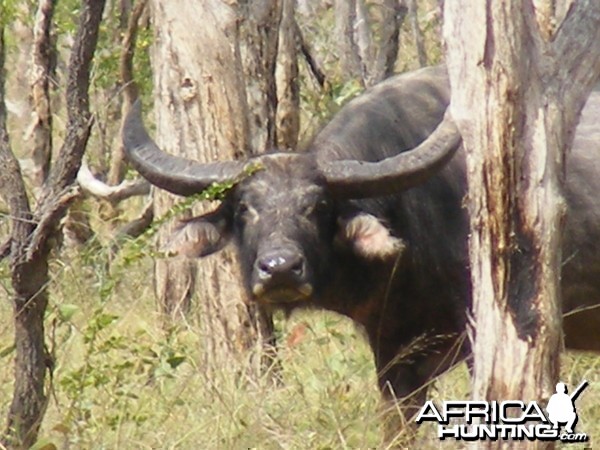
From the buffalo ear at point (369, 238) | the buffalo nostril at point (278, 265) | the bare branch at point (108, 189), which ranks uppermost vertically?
the bare branch at point (108, 189)

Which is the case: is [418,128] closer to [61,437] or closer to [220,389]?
[220,389]

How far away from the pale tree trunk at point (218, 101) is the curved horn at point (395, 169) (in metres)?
0.64

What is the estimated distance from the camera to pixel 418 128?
6.50m

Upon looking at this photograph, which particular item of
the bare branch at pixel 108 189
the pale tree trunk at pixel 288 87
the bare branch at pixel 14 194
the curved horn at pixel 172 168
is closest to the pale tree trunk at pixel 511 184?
the bare branch at pixel 14 194

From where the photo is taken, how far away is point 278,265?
568 cm

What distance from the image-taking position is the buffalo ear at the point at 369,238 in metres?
6.00

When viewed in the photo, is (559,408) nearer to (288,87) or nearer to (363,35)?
(288,87)

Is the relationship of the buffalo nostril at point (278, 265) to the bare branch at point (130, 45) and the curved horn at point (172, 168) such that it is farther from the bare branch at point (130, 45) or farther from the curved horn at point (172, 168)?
the bare branch at point (130, 45)

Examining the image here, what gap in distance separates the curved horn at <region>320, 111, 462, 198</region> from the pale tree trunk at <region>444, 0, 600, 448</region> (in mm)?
1485

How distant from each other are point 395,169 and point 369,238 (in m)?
0.29

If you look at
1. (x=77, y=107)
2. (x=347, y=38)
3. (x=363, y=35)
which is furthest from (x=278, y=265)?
(x=363, y=35)

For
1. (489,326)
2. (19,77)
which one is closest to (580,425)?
(489,326)

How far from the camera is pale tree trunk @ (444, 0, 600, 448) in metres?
4.18

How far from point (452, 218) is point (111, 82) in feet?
15.7
